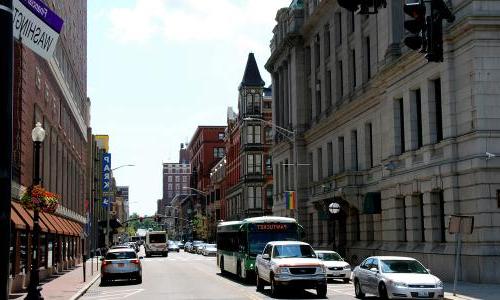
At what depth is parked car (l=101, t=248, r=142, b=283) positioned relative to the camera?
32125 mm

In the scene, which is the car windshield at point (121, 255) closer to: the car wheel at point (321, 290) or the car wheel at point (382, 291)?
the car wheel at point (321, 290)

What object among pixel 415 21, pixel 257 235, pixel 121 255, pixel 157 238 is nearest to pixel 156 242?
pixel 157 238

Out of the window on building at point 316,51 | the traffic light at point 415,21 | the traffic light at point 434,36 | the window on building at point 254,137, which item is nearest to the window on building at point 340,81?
the window on building at point 316,51

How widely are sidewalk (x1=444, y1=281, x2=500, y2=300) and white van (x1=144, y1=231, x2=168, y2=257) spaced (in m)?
52.3

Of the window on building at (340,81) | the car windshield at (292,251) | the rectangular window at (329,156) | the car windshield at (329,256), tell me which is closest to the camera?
the car windshield at (292,251)

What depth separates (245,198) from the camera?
96750 millimetres

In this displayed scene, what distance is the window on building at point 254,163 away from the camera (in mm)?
Answer: 97188

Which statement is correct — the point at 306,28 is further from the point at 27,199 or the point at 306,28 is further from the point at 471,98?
the point at 27,199

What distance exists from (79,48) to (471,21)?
46.3 meters

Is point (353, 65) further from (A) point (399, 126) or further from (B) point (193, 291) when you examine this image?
(B) point (193, 291)

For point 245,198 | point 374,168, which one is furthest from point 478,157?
point 245,198

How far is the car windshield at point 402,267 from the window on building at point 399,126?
1570 cm

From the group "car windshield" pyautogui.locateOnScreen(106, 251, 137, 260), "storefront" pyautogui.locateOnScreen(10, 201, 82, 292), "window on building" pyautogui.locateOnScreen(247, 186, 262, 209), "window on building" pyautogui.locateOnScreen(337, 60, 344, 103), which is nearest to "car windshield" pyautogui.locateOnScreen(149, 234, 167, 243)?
"storefront" pyautogui.locateOnScreen(10, 201, 82, 292)

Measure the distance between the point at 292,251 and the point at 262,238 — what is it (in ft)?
19.1
